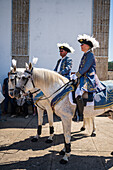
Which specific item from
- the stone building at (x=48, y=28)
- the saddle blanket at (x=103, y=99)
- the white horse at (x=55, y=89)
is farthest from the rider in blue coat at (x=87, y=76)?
the stone building at (x=48, y=28)

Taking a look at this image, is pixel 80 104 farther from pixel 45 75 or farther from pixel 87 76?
pixel 45 75

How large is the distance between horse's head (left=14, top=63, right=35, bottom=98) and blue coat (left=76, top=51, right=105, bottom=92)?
976 mm

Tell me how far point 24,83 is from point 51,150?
180 cm

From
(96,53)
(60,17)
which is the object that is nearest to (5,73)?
(60,17)

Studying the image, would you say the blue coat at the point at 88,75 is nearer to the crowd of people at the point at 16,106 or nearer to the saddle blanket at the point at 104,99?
the saddle blanket at the point at 104,99

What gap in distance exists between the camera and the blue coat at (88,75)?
3135 mm

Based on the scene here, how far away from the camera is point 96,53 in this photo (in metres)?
7.82

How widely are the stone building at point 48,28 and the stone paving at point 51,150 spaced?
12.3ft

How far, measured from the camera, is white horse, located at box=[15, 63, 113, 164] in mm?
3088

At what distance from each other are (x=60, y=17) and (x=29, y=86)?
5.84m

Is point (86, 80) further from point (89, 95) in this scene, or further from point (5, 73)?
point (5, 73)

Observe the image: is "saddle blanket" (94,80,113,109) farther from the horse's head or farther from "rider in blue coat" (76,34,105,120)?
the horse's head

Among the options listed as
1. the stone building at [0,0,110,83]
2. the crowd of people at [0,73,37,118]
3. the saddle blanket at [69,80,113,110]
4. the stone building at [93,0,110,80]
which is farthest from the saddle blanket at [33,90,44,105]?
the stone building at [93,0,110,80]

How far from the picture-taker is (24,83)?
3.07m
